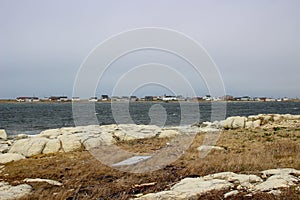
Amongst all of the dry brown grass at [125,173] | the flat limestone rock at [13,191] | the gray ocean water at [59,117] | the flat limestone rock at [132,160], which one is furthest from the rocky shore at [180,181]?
the gray ocean water at [59,117]

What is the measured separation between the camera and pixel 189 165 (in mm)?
12898

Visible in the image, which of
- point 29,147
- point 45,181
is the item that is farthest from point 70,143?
point 45,181

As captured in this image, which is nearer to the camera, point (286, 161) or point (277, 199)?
point (277, 199)

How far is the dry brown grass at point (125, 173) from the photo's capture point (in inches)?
391

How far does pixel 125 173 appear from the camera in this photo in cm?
1234

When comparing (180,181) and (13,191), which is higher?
(180,181)

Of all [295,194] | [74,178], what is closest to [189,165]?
[74,178]

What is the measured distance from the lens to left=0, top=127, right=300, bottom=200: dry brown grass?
9.92 m

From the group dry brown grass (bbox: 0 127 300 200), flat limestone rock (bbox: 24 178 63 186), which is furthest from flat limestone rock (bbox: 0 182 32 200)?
flat limestone rock (bbox: 24 178 63 186)

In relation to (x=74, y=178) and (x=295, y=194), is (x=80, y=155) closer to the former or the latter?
(x=74, y=178)

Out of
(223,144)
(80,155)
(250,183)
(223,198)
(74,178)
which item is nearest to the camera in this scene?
(223,198)

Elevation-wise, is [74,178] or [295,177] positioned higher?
[295,177]

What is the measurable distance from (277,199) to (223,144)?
11182 mm

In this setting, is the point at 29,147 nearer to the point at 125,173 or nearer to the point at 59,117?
the point at 125,173
